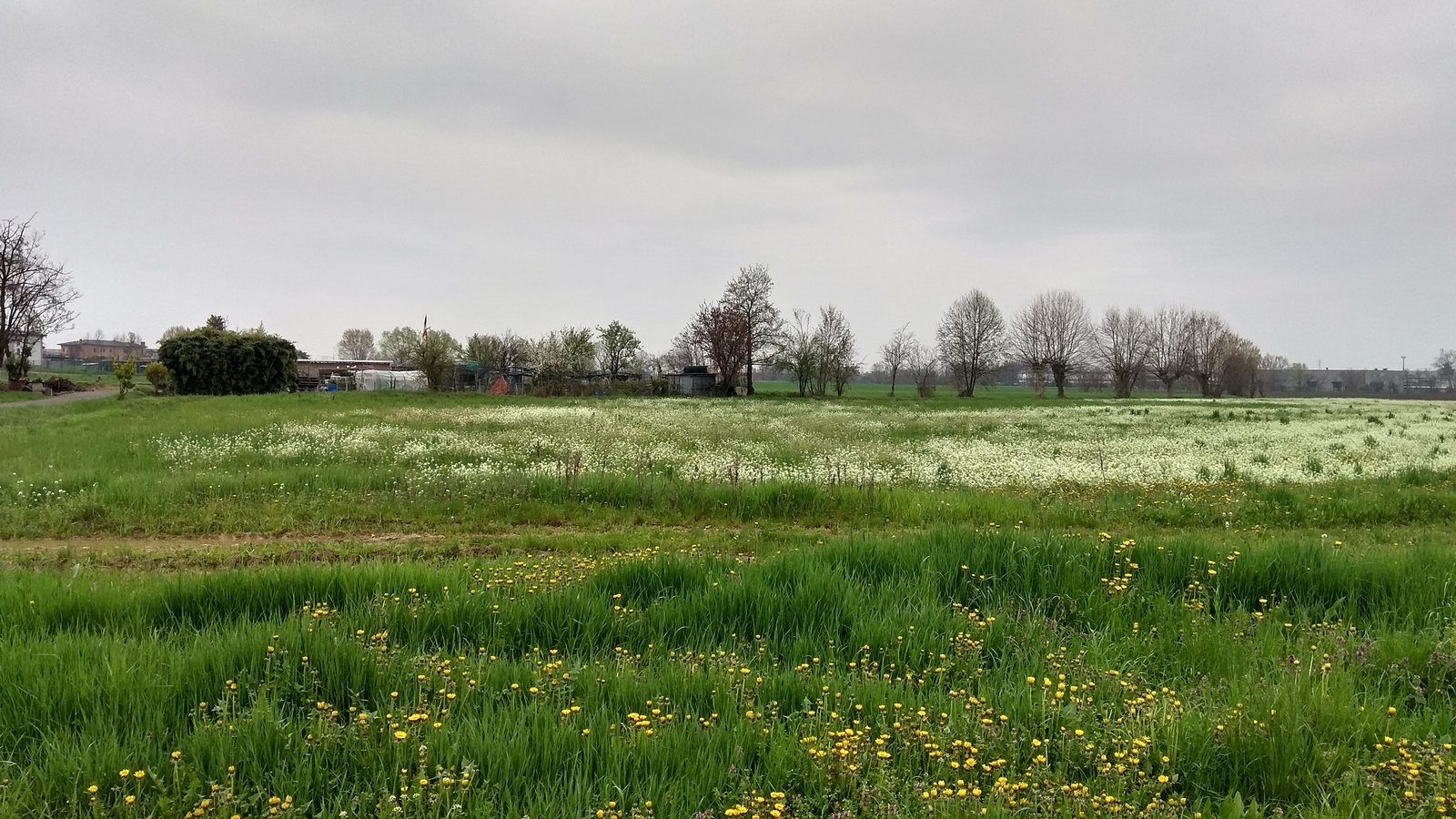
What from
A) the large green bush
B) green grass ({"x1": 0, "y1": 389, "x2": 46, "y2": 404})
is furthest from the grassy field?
green grass ({"x1": 0, "y1": 389, "x2": 46, "y2": 404})

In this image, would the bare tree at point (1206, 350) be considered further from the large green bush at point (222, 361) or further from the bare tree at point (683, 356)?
the large green bush at point (222, 361)

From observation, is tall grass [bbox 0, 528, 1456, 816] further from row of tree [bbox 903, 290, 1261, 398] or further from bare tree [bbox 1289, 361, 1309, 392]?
bare tree [bbox 1289, 361, 1309, 392]

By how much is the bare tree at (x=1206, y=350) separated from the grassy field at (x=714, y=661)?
98.3 metres

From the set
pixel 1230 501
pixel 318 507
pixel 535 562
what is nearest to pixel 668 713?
pixel 535 562

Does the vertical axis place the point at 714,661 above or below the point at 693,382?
below

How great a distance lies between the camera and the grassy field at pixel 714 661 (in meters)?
3.20

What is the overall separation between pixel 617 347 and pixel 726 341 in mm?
14635

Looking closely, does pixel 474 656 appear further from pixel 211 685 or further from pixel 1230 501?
pixel 1230 501

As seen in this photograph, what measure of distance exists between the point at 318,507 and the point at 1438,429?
36.2m

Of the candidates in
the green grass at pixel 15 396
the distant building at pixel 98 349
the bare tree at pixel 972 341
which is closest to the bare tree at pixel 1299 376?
the bare tree at pixel 972 341

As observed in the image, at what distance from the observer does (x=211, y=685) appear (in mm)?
3996

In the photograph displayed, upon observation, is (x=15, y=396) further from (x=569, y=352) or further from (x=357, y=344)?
(x=357, y=344)

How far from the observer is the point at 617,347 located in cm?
7831

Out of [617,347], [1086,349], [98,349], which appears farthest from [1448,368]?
[98,349]
